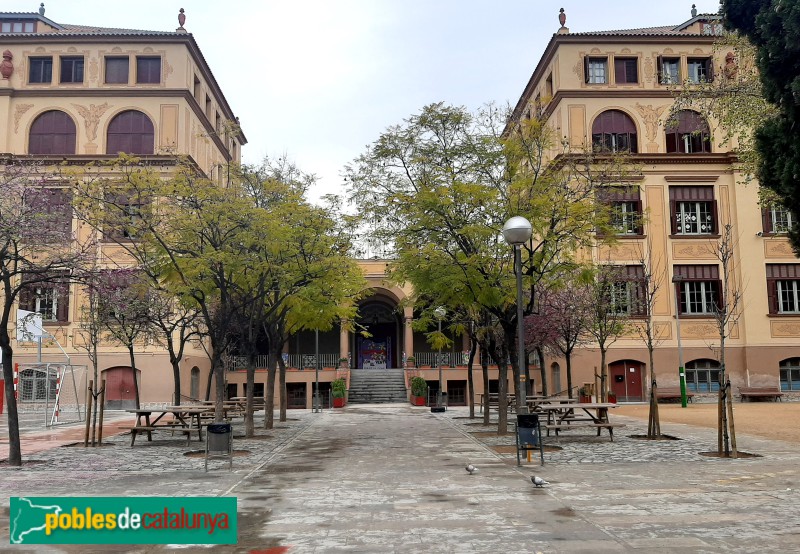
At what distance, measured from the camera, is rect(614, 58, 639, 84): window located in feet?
121

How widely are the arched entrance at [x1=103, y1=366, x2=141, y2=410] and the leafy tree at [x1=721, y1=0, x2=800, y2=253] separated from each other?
1219 inches

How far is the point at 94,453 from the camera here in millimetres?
15531

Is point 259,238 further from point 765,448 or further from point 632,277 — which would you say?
point 632,277

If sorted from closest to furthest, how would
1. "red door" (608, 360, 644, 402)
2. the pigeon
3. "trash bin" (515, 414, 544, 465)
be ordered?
the pigeon, "trash bin" (515, 414, 544, 465), "red door" (608, 360, 644, 402)

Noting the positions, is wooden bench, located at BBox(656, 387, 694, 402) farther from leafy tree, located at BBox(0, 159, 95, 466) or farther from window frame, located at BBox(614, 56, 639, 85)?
leafy tree, located at BBox(0, 159, 95, 466)

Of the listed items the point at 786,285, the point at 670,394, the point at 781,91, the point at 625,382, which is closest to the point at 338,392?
the point at 625,382

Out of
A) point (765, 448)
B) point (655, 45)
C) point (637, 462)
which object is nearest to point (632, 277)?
point (655, 45)

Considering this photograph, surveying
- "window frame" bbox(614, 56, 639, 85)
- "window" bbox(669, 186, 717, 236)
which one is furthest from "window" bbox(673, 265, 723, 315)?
"window frame" bbox(614, 56, 639, 85)

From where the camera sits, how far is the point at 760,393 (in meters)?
33.4

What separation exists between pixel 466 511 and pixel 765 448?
904cm

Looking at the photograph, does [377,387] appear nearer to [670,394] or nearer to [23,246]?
[670,394]

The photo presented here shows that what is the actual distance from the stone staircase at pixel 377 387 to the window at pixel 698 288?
48.7 feet

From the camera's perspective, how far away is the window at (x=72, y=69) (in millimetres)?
35531

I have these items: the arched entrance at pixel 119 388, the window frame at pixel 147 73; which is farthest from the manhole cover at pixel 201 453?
the window frame at pixel 147 73
